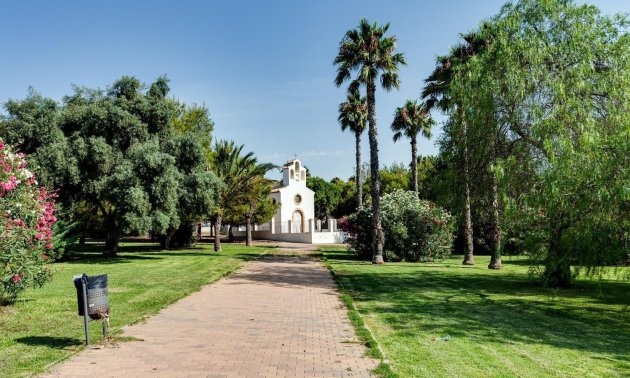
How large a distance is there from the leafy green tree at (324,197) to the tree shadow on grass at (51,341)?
67602mm

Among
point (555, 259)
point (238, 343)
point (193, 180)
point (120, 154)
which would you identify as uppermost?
point (120, 154)

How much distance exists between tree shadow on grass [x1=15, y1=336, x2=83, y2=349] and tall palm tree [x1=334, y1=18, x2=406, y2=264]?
18.5m

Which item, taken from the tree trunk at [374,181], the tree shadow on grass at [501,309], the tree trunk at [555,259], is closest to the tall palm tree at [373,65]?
the tree trunk at [374,181]

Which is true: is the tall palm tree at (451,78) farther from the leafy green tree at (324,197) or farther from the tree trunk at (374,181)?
the leafy green tree at (324,197)

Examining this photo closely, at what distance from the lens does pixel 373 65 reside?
25.4 metres

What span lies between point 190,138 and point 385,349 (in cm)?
2116

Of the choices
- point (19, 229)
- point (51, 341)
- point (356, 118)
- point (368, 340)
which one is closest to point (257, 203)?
point (356, 118)

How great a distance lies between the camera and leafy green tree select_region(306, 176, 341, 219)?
250 ft

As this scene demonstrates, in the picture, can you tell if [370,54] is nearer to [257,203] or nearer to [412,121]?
[412,121]

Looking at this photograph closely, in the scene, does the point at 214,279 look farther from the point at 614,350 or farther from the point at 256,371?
the point at 614,350

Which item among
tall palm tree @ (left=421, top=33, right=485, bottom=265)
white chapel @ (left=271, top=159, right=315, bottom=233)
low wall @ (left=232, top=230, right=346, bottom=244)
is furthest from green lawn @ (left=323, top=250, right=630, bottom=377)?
white chapel @ (left=271, top=159, right=315, bottom=233)

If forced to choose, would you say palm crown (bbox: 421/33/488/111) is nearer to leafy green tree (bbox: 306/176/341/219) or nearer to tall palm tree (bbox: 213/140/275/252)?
tall palm tree (bbox: 213/140/275/252)

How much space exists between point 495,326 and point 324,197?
67.0 metres

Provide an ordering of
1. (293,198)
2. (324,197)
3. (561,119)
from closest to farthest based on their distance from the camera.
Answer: (561,119)
(293,198)
(324,197)
